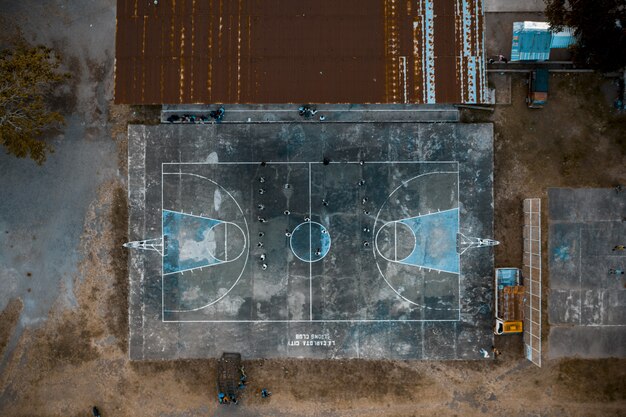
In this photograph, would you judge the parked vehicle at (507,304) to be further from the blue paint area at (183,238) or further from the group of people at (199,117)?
the group of people at (199,117)

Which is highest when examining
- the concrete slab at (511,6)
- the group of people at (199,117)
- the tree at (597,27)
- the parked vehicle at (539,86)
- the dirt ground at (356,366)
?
the concrete slab at (511,6)

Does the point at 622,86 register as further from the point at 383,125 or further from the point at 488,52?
the point at 383,125

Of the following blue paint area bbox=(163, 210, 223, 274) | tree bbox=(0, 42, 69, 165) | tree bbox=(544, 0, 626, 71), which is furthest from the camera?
blue paint area bbox=(163, 210, 223, 274)

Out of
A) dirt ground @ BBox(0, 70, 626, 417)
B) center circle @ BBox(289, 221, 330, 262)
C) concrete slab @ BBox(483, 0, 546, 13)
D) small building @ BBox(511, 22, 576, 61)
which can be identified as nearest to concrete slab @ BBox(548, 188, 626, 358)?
dirt ground @ BBox(0, 70, 626, 417)

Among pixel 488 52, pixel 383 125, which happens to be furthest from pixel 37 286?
pixel 488 52

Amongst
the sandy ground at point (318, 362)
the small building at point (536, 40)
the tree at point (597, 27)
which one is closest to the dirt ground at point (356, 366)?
the sandy ground at point (318, 362)

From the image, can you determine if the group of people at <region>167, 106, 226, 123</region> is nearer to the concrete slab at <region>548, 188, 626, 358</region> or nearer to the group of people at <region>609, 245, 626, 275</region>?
the concrete slab at <region>548, 188, 626, 358</region>
